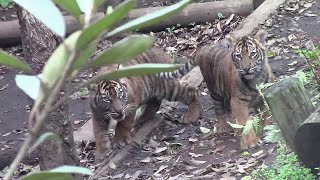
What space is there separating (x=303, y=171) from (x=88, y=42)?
335 centimetres

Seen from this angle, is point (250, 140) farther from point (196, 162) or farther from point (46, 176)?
point (46, 176)

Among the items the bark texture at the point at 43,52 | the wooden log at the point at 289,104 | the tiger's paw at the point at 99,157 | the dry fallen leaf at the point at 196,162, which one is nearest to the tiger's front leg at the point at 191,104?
the tiger's paw at the point at 99,157

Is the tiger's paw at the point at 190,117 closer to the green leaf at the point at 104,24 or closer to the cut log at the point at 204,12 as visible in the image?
the cut log at the point at 204,12

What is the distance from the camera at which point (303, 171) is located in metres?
4.03

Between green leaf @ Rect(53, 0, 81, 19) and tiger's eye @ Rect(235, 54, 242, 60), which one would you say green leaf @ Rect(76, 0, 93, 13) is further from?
tiger's eye @ Rect(235, 54, 242, 60)

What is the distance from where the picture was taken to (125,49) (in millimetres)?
881

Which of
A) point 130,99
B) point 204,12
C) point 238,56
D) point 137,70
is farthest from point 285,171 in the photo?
point 204,12

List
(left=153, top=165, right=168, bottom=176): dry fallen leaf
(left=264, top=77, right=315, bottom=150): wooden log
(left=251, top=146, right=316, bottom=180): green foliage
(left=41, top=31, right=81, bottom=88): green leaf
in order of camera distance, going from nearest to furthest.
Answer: (left=41, top=31, right=81, bottom=88): green leaf
(left=264, top=77, right=315, bottom=150): wooden log
(left=251, top=146, right=316, bottom=180): green foliage
(left=153, top=165, right=168, bottom=176): dry fallen leaf

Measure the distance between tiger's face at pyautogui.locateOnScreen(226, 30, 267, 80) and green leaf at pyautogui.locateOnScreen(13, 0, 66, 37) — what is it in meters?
5.37

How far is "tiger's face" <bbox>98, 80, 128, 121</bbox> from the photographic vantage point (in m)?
6.75

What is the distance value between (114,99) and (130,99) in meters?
0.20

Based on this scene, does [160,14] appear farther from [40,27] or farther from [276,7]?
[276,7]

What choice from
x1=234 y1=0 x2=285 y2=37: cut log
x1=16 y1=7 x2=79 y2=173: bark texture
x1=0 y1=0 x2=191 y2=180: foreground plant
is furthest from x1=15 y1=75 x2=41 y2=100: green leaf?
x1=234 y1=0 x2=285 y2=37: cut log

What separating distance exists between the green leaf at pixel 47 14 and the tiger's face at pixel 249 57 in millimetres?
5375
